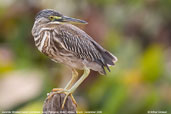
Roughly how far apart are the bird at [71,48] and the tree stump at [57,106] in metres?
0.07

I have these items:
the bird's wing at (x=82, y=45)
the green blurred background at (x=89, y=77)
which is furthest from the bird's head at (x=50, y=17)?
the green blurred background at (x=89, y=77)

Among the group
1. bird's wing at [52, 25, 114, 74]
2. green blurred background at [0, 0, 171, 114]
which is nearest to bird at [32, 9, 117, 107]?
bird's wing at [52, 25, 114, 74]

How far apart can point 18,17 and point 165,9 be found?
4212 millimetres

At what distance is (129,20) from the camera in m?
12.9

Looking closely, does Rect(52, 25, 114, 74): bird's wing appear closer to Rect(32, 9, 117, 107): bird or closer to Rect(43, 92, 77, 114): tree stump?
Rect(32, 9, 117, 107): bird

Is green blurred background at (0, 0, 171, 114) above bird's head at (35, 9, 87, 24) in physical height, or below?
below

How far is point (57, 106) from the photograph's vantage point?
3877mm

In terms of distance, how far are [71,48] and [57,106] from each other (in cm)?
51

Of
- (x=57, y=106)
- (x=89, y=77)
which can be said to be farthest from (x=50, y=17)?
(x=89, y=77)

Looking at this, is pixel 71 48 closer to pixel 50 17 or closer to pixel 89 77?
pixel 50 17

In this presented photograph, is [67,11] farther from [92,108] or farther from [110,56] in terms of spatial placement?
[110,56]

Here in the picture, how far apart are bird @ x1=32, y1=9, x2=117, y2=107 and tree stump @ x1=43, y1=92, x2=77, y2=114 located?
0.07 metres

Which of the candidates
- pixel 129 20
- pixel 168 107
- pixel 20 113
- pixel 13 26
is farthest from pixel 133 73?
pixel 129 20

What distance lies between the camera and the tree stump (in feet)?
12.6
